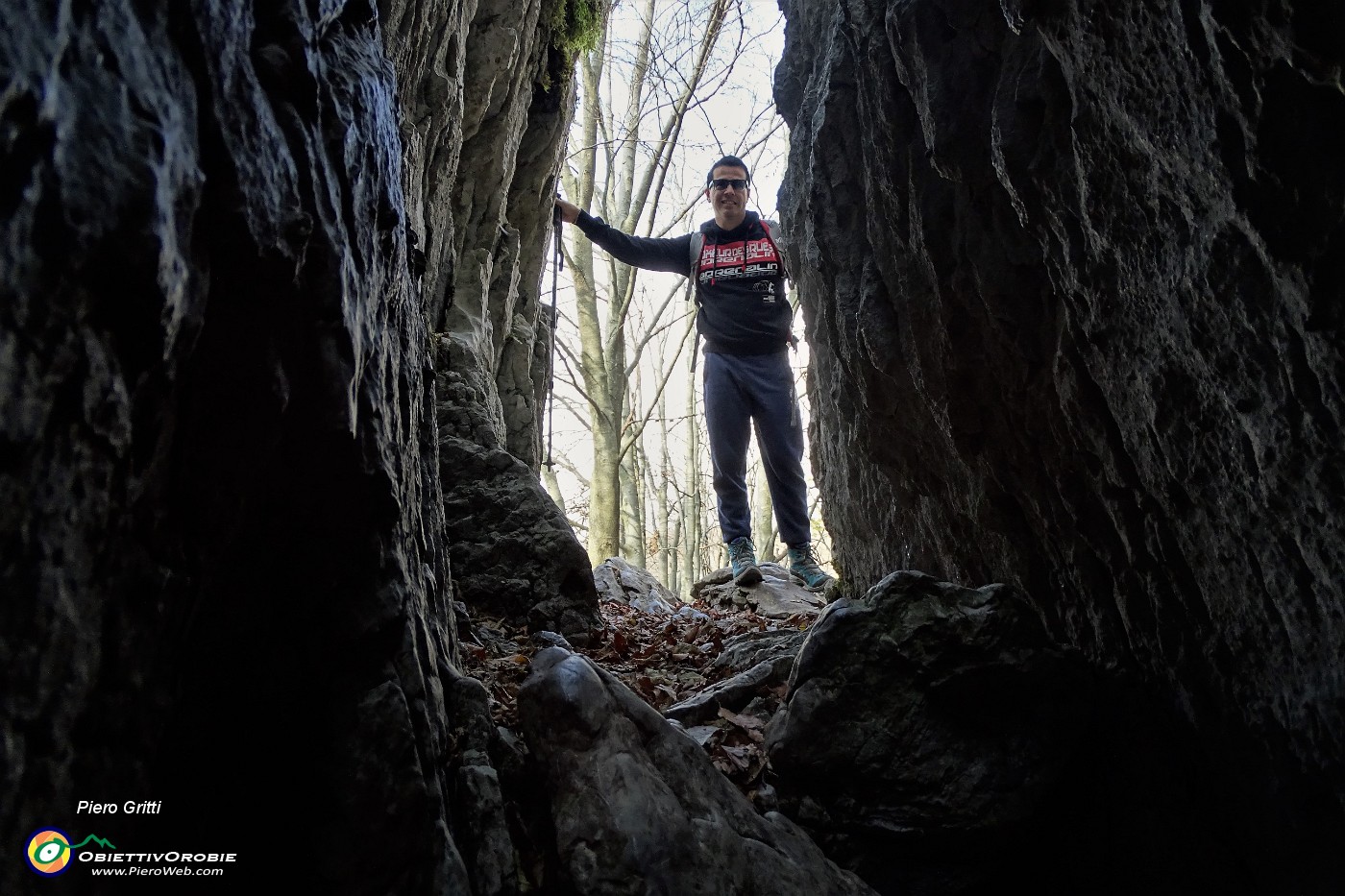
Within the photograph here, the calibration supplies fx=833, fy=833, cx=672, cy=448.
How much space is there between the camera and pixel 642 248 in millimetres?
7949

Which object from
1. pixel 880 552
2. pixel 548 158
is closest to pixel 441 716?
pixel 880 552

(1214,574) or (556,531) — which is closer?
(1214,574)

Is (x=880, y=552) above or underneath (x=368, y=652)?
above

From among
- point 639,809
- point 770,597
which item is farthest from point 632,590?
point 639,809

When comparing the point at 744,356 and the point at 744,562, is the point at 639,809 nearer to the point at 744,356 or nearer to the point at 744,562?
the point at 744,356

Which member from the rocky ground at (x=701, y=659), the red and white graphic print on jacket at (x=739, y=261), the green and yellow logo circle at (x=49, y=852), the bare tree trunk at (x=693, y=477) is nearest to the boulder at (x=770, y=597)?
the rocky ground at (x=701, y=659)

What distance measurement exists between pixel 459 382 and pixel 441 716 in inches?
133

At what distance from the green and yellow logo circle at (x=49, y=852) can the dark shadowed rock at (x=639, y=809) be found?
1340 millimetres

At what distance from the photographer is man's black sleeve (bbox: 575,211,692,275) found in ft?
25.7

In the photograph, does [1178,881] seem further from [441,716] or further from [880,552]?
[880,552]

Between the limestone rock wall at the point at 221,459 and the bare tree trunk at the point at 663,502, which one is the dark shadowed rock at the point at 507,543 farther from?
the bare tree trunk at the point at 663,502

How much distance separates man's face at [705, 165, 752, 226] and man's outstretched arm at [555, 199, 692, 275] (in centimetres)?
52

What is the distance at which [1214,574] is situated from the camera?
103 inches

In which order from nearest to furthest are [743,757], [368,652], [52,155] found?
[52,155], [368,652], [743,757]
